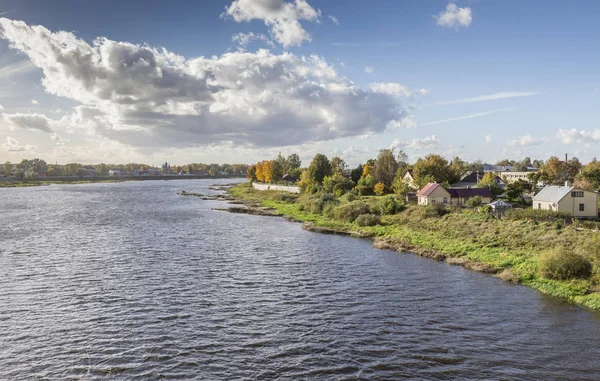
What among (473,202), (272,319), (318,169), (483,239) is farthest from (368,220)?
(318,169)

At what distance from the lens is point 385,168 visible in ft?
414

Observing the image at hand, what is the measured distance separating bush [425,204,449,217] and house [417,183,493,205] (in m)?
5.74

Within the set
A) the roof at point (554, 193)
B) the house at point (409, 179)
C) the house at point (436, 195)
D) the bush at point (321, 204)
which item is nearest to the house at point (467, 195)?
the house at point (436, 195)

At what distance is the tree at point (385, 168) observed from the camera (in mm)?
122812

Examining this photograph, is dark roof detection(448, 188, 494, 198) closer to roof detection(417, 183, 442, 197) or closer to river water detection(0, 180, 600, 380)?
roof detection(417, 183, 442, 197)

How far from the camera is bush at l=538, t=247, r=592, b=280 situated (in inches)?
1487

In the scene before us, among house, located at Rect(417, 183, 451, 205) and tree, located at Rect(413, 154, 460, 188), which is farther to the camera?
tree, located at Rect(413, 154, 460, 188)

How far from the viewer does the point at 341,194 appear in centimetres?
11162

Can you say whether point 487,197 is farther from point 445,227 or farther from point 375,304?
point 375,304

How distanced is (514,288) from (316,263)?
20457 mm

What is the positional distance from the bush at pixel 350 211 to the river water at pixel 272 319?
26.5 m

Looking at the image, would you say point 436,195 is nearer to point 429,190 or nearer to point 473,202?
point 429,190

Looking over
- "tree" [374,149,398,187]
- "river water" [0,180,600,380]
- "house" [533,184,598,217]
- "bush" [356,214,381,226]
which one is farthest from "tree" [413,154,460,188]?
"river water" [0,180,600,380]

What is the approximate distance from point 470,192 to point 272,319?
6508cm
